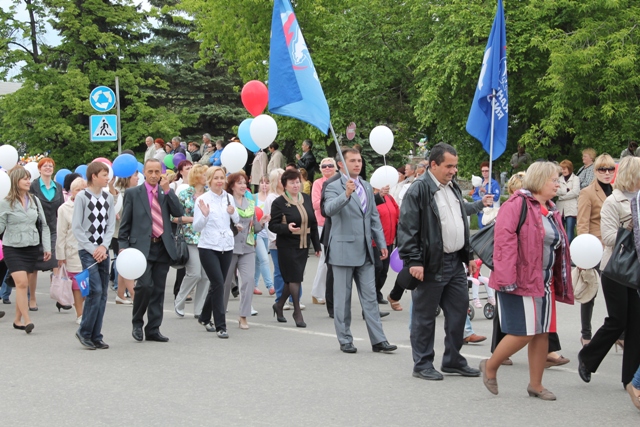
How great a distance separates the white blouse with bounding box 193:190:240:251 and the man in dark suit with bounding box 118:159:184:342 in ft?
1.09

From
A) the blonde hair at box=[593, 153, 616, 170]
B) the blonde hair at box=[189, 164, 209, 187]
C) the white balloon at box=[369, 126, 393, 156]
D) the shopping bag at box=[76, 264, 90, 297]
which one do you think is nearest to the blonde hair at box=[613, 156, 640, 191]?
the blonde hair at box=[593, 153, 616, 170]

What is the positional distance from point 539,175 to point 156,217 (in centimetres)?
475

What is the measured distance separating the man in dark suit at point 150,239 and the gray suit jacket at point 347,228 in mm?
1968

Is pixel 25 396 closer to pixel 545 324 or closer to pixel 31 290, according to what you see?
pixel 545 324

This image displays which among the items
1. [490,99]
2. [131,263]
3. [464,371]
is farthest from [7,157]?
[464,371]

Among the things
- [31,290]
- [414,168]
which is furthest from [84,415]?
[414,168]

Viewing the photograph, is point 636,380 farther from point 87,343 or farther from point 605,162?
point 87,343

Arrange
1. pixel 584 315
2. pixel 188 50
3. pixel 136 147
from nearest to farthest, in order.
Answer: pixel 584 315
pixel 136 147
pixel 188 50

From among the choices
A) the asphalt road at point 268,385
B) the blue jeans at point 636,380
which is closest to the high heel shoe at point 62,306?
the asphalt road at point 268,385

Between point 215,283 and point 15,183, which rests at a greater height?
point 15,183

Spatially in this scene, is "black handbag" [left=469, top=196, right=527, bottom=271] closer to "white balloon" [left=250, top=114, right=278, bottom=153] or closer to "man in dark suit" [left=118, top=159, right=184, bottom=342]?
"man in dark suit" [left=118, top=159, right=184, bottom=342]

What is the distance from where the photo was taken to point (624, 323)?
7.60 meters

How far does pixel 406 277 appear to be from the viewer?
8.15m

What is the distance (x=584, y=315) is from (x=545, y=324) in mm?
2500
